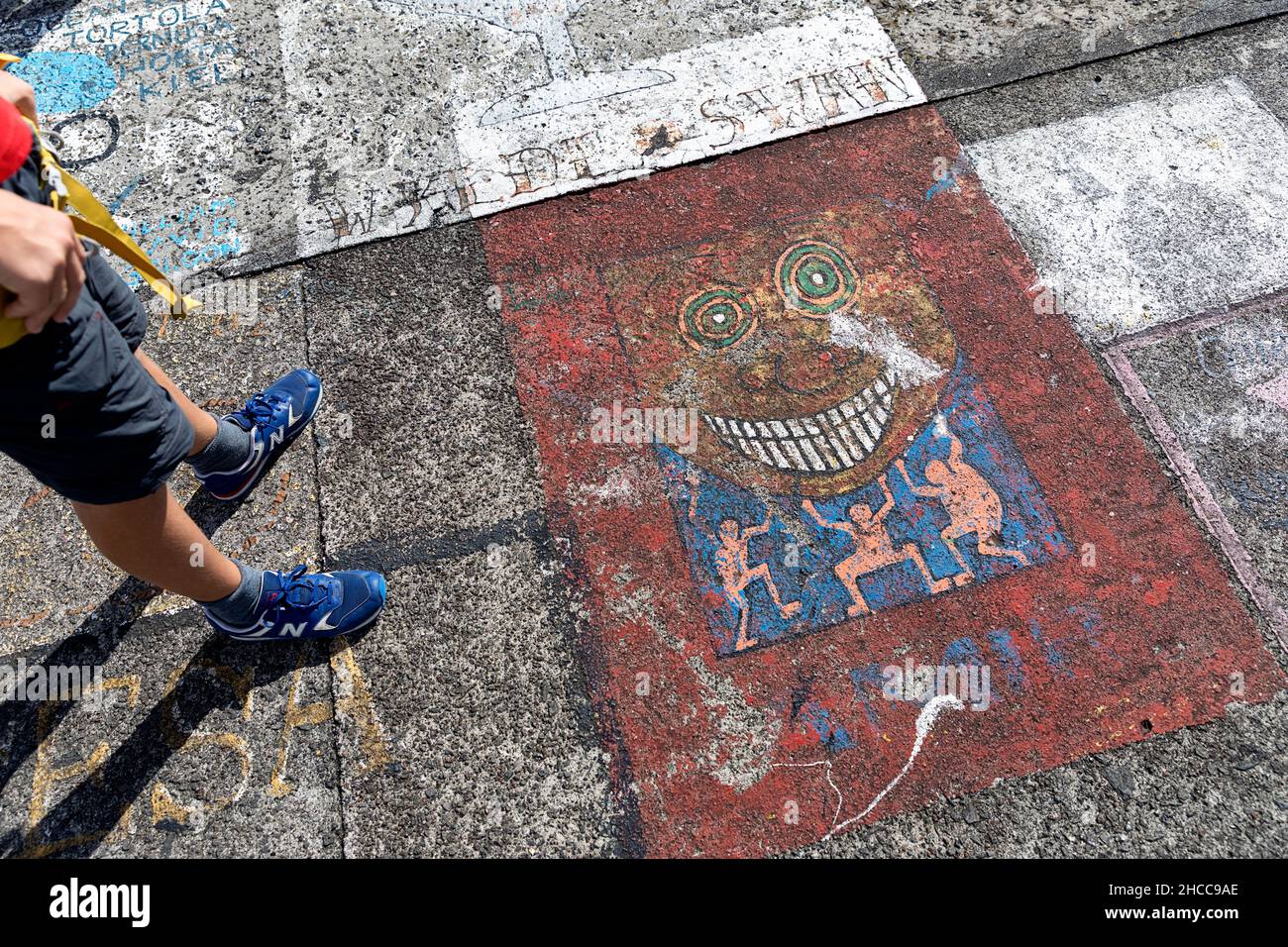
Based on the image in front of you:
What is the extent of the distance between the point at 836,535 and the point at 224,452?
199 centimetres

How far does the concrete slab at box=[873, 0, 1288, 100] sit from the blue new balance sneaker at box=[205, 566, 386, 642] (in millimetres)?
3167

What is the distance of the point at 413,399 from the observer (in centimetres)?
314

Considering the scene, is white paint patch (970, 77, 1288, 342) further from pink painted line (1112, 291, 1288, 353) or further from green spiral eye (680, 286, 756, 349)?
green spiral eye (680, 286, 756, 349)

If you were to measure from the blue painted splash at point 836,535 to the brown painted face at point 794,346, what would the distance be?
0.27 ft

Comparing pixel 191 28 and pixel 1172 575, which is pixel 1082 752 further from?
pixel 191 28

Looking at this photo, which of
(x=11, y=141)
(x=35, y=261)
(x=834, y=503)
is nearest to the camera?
(x=35, y=261)

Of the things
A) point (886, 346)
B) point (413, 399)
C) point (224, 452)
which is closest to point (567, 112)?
point (413, 399)

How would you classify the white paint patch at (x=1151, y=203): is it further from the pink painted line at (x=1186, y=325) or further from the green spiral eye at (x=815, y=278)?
the green spiral eye at (x=815, y=278)

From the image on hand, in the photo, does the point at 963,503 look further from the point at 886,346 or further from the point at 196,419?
the point at 196,419

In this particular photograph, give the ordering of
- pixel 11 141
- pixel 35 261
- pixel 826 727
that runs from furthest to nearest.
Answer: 1. pixel 826 727
2. pixel 11 141
3. pixel 35 261

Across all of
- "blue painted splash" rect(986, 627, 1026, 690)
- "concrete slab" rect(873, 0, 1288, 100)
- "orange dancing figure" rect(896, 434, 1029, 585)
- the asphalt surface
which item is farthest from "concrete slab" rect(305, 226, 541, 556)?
"concrete slab" rect(873, 0, 1288, 100)

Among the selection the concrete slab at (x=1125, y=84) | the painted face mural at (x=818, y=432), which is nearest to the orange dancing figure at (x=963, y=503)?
the painted face mural at (x=818, y=432)

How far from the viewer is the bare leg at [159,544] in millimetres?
2078
